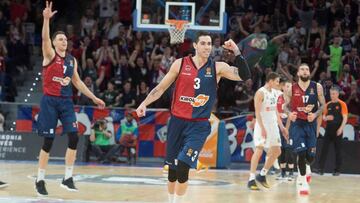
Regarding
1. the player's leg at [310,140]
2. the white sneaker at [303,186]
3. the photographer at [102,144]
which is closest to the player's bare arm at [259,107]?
the player's leg at [310,140]

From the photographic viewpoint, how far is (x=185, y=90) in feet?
30.3

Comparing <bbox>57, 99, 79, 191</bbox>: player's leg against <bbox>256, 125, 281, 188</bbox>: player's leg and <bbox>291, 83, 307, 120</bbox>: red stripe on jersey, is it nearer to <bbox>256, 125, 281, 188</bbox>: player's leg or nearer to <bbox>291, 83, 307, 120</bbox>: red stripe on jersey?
<bbox>256, 125, 281, 188</bbox>: player's leg

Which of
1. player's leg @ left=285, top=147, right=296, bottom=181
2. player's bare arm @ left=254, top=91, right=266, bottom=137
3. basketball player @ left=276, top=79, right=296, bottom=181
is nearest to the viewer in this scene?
player's bare arm @ left=254, top=91, right=266, bottom=137

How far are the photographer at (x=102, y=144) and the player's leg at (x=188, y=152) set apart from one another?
10.5 m

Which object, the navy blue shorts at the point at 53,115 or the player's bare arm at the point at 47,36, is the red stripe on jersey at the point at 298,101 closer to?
the navy blue shorts at the point at 53,115

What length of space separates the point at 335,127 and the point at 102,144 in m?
6.18

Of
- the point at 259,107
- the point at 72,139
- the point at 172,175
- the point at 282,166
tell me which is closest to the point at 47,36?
the point at 72,139

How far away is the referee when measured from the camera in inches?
714

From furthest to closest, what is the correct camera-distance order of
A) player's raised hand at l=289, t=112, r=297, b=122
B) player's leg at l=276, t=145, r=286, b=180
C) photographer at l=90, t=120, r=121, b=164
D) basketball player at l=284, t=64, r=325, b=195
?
photographer at l=90, t=120, r=121, b=164
player's leg at l=276, t=145, r=286, b=180
player's raised hand at l=289, t=112, r=297, b=122
basketball player at l=284, t=64, r=325, b=195

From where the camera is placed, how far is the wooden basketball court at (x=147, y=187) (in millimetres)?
11102

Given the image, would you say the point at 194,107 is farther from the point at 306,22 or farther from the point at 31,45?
the point at 31,45

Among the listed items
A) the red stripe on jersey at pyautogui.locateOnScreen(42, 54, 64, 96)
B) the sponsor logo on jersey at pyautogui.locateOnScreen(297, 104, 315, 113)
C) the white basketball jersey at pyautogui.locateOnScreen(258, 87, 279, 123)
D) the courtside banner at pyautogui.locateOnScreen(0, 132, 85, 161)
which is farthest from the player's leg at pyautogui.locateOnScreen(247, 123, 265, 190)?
the courtside banner at pyautogui.locateOnScreen(0, 132, 85, 161)

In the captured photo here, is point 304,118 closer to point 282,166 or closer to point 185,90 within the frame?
point 282,166

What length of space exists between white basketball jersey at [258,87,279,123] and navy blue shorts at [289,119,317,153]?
3.26 ft
